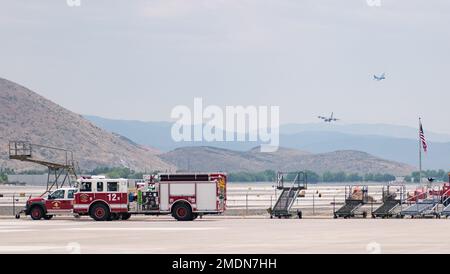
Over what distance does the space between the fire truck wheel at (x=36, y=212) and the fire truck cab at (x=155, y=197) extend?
327 centimetres

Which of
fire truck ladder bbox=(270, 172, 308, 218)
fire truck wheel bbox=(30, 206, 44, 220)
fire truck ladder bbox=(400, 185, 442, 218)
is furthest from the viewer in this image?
fire truck ladder bbox=(270, 172, 308, 218)

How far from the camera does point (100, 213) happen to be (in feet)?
221

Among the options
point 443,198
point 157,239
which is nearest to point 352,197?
point 443,198

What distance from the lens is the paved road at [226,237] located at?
133ft

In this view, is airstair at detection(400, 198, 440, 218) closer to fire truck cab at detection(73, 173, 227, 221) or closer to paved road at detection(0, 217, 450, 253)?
paved road at detection(0, 217, 450, 253)

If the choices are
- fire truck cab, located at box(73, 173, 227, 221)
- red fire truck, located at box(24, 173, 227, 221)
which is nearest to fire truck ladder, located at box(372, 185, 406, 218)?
red fire truck, located at box(24, 173, 227, 221)

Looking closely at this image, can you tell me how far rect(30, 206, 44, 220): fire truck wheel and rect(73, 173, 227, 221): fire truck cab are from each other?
3274 millimetres

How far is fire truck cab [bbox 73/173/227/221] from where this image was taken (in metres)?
66.9

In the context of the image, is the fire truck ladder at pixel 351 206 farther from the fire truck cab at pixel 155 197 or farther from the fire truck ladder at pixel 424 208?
the fire truck cab at pixel 155 197

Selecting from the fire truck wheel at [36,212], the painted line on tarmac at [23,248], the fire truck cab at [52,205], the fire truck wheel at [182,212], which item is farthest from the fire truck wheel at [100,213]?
the painted line on tarmac at [23,248]

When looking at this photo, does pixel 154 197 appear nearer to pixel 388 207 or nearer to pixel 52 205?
pixel 52 205

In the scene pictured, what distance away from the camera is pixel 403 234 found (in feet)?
162

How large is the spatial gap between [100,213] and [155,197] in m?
3.25
